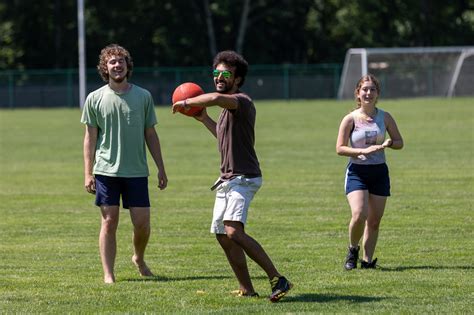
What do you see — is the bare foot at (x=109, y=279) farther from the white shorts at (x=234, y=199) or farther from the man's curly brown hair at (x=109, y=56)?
the man's curly brown hair at (x=109, y=56)

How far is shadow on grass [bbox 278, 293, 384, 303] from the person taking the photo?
8477 millimetres

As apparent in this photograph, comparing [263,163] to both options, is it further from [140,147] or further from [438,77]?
[438,77]

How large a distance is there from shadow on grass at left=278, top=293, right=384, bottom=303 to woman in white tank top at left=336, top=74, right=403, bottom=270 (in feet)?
5.05

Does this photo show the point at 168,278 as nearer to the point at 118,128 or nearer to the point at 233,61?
the point at 118,128

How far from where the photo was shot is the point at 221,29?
6906cm

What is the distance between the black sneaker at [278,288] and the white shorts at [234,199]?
1.69 ft

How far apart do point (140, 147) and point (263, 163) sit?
46.2 feet

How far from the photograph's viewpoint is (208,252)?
11.6 m

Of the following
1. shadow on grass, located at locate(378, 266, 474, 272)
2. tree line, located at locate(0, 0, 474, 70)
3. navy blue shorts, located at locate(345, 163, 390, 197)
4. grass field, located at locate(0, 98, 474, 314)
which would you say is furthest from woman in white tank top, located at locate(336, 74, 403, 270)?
tree line, located at locate(0, 0, 474, 70)

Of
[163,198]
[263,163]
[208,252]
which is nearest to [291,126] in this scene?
[263,163]

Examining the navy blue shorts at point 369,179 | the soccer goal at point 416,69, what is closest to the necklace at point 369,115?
the navy blue shorts at point 369,179

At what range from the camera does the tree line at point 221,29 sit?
6738cm

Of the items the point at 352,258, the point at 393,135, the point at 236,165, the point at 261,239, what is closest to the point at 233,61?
the point at 236,165

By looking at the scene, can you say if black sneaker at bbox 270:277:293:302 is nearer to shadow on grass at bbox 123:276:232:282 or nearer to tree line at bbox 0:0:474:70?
shadow on grass at bbox 123:276:232:282
